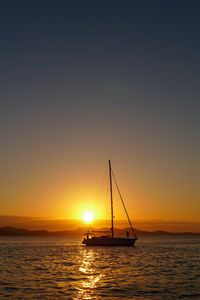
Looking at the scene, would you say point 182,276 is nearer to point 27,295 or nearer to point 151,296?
point 151,296

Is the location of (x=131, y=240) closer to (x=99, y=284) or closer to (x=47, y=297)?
(x=99, y=284)

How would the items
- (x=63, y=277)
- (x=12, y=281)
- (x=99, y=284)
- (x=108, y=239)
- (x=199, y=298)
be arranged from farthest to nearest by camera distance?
(x=108, y=239) < (x=63, y=277) < (x=12, y=281) < (x=99, y=284) < (x=199, y=298)

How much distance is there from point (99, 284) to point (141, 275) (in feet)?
29.6

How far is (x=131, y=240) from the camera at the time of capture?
101 meters

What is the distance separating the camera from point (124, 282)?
3584 cm

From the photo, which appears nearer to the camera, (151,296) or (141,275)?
(151,296)

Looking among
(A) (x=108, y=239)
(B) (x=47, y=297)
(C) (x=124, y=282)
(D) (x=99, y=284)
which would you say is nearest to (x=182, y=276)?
(C) (x=124, y=282)

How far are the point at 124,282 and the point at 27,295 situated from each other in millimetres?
11042

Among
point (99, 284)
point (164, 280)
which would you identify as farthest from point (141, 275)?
point (99, 284)

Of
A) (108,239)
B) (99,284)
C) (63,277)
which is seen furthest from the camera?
(108,239)

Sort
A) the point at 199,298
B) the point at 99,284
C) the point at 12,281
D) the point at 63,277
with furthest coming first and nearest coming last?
the point at 63,277, the point at 12,281, the point at 99,284, the point at 199,298

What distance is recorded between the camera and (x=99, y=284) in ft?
113

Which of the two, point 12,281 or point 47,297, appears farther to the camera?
point 12,281

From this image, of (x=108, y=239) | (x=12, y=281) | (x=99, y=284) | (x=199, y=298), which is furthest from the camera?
(x=108, y=239)
